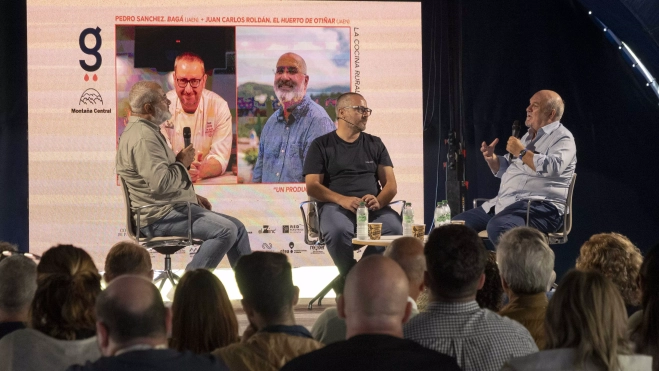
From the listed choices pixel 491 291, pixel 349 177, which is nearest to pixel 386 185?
pixel 349 177

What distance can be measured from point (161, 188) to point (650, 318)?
3.54 meters

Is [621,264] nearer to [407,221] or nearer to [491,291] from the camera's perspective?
[491,291]

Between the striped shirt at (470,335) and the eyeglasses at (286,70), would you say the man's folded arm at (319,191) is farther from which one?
the striped shirt at (470,335)

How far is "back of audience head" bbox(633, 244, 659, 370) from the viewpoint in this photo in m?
2.12

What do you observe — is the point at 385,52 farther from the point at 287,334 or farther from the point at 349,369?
the point at 349,369

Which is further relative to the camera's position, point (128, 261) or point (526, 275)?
point (128, 261)

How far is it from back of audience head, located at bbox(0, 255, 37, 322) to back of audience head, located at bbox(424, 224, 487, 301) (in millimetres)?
1149

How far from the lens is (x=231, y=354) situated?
6.42 feet

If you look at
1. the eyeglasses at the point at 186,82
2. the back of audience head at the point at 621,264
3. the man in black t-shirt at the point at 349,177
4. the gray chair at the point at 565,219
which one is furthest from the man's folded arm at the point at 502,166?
the back of audience head at the point at 621,264

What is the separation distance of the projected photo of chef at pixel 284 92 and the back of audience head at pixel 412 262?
4138 millimetres

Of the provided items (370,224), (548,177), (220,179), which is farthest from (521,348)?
(220,179)

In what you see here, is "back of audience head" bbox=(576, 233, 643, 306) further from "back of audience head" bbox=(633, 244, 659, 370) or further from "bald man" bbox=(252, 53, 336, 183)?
"bald man" bbox=(252, 53, 336, 183)

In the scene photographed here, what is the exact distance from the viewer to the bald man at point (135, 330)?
1.61 meters

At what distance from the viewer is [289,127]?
6.94m
